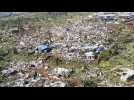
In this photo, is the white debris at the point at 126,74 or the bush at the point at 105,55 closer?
the white debris at the point at 126,74

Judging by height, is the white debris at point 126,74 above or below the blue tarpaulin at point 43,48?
below

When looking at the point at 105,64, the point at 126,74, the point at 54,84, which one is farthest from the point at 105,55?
the point at 54,84

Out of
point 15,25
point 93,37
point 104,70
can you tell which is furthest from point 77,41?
point 15,25

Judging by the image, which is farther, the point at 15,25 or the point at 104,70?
the point at 15,25

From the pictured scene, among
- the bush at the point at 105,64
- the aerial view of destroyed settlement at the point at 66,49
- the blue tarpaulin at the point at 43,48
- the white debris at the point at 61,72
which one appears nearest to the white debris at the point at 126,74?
the aerial view of destroyed settlement at the point at 66,49

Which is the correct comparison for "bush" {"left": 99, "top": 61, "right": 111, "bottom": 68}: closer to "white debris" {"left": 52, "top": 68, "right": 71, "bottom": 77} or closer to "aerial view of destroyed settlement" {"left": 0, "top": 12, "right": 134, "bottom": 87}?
"aerial view of destroyed settlement" {"left": 0, "top": 12, "right": 134, "bottom": 87}

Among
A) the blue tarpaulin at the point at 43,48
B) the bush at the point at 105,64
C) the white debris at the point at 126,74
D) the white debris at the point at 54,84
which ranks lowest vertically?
the white debris at the point at 54,84

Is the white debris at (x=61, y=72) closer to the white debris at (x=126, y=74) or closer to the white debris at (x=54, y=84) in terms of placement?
the white debris at (x=54, y=84)
